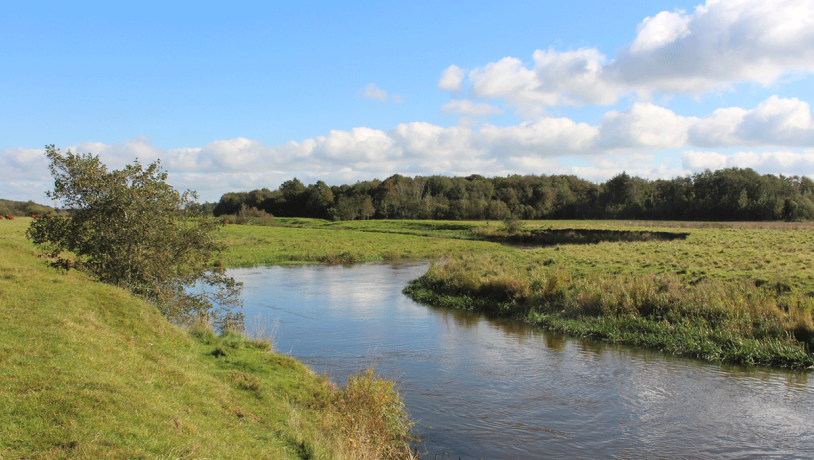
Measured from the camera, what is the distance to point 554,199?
120938 mm

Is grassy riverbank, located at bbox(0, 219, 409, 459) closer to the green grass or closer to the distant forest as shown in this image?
the green grass

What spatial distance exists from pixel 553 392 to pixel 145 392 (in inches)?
367

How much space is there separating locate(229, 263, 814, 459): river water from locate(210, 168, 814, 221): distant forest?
2269 inches

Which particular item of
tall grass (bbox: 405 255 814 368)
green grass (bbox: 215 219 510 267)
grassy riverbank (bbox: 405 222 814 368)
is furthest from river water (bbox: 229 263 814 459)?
green grass (bbox: 215 219 510 267)

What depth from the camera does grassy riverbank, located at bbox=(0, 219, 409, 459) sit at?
554cm

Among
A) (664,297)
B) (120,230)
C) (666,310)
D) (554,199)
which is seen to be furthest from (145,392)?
(554,199)

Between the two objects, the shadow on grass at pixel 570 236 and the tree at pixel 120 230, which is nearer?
the tree at pixel 120 230

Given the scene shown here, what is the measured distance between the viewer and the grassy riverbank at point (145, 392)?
18.2 ft

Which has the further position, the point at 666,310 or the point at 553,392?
the point at 666,310

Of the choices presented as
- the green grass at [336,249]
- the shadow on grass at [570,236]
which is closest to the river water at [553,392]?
the green grass at [336,249]

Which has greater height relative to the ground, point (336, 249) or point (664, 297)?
point (664, 297)

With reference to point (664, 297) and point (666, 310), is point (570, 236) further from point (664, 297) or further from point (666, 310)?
point (666, 310)

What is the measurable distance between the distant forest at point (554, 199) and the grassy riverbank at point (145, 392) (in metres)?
65.7

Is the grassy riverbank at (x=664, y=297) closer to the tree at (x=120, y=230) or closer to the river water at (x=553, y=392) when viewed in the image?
the river water at (x=553, y=392)
